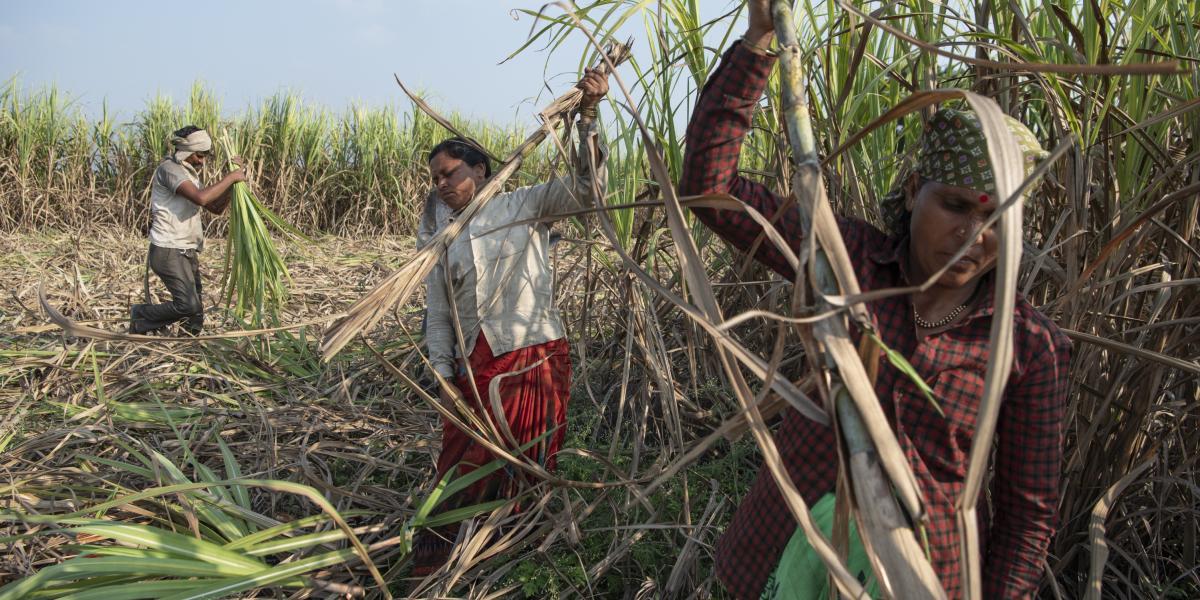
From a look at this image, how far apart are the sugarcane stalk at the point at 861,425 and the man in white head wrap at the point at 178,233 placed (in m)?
3.84

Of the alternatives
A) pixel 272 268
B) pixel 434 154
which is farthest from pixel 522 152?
pixel 272 268

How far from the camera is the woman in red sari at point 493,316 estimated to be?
2123mm

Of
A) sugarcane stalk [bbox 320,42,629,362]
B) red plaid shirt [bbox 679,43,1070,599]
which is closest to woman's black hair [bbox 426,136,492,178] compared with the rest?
sugarcane stalk [bbox 320,42,629,362]

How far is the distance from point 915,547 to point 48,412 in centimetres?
312

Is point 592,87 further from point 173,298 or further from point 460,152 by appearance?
point 173,298

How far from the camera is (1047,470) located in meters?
1.04

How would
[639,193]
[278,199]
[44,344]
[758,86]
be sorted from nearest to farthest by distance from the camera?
[758,86]
[639,193]
[44,344]
[278,199]

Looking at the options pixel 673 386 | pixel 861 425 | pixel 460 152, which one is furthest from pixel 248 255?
pixel 861 425

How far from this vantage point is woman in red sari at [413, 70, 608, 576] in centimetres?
212

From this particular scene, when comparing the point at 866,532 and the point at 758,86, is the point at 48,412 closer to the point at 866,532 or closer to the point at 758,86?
the point at 758,86

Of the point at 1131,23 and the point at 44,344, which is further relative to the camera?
the point at 44,344

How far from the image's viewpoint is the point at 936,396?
1007 mm

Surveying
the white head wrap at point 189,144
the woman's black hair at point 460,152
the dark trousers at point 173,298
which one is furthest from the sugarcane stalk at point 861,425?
the white head wrap at point 189,144

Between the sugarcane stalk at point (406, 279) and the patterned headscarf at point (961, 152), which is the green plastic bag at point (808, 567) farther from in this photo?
the sugarcane stalk at point (406, 279)
